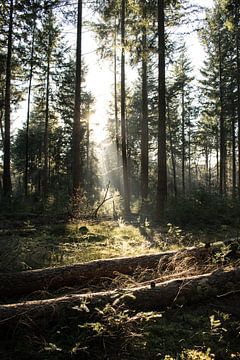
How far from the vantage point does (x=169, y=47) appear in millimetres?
13523

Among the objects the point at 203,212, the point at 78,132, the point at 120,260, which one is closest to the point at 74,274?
the point at 120,260

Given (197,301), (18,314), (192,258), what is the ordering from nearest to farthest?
(18,314), (197,301), (192,258)

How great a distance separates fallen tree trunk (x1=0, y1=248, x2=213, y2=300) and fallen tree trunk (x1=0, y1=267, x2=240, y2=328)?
1024 millimetres

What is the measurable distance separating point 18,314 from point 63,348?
0.68 m

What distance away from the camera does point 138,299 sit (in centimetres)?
425

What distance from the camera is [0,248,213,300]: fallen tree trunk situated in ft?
16.4

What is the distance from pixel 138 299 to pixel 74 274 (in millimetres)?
1542

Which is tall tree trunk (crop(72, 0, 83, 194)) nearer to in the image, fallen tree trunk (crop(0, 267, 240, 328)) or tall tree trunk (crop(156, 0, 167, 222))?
tall tree trunk (crop(156, 0, 167, 222))

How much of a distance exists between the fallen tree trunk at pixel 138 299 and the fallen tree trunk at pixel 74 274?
40.3 inches

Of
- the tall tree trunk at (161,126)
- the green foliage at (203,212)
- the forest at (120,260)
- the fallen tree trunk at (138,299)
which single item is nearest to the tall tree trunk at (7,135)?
the forest at (120,260)

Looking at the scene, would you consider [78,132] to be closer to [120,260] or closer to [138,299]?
[120,260]

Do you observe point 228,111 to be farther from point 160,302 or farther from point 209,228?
point 160,302

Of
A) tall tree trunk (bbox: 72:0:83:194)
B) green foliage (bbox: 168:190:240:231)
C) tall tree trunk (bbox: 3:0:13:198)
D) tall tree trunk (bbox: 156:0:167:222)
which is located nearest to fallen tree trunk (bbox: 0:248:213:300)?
green foliage (bbox: 168:190:240:231)

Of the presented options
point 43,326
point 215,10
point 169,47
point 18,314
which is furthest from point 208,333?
point 215,10
